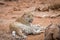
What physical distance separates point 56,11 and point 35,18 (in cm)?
119

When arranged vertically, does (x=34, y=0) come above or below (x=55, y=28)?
below

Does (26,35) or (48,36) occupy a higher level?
(48,36)

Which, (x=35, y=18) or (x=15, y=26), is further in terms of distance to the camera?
(x=35, y=18)

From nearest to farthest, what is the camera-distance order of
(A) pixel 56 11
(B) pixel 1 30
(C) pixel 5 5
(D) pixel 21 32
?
1. (D) pixel 21 32
2. (B) pixel 1 30
3. (A) pixel 56 11
4. (C) pixel 5 5

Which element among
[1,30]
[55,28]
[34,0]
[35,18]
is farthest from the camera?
[34,0]

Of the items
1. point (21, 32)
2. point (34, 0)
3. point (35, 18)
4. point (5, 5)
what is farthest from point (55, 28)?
point (34, 0)

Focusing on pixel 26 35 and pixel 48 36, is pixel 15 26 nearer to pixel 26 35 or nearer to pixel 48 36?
pixel 26 35

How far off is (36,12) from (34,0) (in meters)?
2.93

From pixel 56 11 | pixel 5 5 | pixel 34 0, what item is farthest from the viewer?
pixel 34 0

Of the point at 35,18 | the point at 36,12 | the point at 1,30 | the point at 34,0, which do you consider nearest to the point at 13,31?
the point at 1,30

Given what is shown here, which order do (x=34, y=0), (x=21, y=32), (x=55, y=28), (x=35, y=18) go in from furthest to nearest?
(x=34, y=0), (x=35, y=18), (x=21, y=32), (x=55, y=28)

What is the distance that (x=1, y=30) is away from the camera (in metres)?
5.48

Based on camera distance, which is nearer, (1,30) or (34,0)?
(1,30)

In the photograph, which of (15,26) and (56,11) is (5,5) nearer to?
(56,11)
